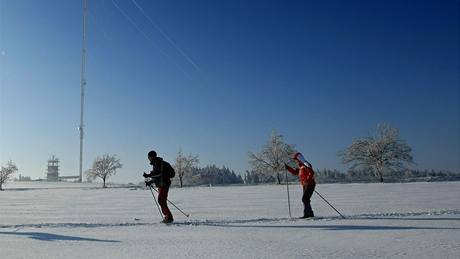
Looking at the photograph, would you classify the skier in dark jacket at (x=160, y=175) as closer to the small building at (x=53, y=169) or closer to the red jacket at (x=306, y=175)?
the red jacket at (x=306, y=175)

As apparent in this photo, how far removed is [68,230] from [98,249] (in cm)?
319

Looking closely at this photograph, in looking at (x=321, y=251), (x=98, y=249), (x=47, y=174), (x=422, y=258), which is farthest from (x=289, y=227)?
(x=47, y=174)

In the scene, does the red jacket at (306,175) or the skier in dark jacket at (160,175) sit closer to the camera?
the skier in dark jacket at (160,175)

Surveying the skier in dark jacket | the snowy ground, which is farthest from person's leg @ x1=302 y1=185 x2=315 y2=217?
the skier in dark jacket

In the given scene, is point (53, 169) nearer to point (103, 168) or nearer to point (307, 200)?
point (103, 168)

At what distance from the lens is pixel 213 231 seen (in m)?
9.41

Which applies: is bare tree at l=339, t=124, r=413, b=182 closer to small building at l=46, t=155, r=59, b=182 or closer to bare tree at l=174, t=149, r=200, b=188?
bare tree at l=174, t=149, r=200, b=188

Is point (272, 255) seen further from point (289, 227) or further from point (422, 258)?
point (289, 227)

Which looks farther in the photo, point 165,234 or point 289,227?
point 289,227

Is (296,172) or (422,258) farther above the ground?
(296,172)

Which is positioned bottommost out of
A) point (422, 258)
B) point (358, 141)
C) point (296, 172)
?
point (422, 258)

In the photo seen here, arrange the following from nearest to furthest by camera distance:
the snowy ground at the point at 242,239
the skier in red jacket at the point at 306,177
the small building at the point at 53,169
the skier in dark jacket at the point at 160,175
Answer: the snowy ground at the point at 242,239
the skier in dark jacket at the point at 160,175
the skier in red jacket at the point at 306,177
the small building at the point at 53,169

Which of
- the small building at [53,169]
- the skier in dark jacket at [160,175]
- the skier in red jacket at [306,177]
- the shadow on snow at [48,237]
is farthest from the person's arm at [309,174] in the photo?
the small building at [53,169]

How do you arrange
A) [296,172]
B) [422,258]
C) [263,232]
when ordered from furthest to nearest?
[296,172] → [263,232] → [422,258]
